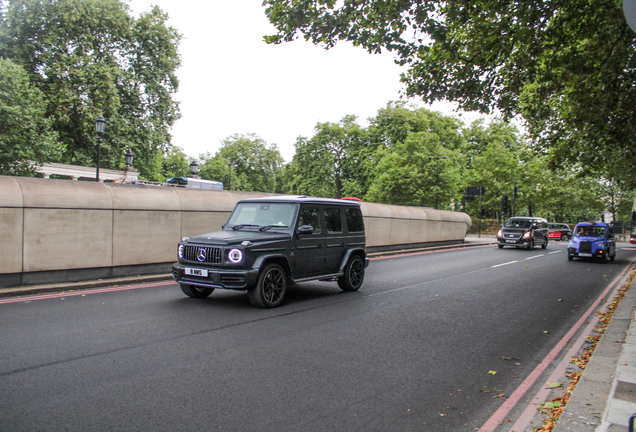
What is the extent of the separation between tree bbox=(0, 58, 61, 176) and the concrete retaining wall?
1814 centimetres

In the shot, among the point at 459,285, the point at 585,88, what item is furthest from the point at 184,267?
the point at 585,88

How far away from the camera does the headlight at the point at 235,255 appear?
749 cm

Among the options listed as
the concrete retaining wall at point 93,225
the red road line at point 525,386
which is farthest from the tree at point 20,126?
the red road line at point 525,386

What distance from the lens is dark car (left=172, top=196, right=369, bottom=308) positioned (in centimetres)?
760

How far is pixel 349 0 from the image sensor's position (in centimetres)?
895

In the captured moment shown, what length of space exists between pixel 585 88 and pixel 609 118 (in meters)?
2.56

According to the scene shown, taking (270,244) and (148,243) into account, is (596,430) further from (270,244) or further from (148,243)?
(148,243)

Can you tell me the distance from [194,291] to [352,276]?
3.54 meters

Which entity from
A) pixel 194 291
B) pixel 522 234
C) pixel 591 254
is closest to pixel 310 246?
pixel 194 291

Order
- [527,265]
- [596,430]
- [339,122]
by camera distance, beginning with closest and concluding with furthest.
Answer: [596,430] → [527,265] → [339,122]

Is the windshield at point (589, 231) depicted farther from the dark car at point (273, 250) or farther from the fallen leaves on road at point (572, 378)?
the dark car at point (273, 250)

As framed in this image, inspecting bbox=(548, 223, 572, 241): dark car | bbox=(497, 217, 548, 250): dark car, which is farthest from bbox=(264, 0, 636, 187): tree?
bbox=(548, 223, 572, 241): dark car

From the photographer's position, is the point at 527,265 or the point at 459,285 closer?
the point at 459,285

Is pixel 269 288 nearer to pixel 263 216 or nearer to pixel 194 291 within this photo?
pixel 263 216
